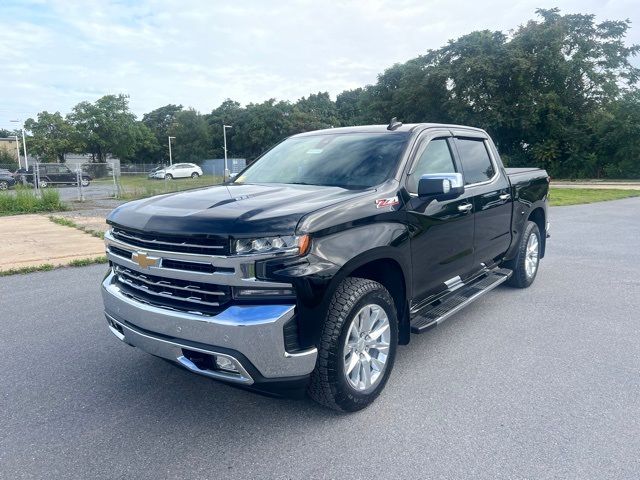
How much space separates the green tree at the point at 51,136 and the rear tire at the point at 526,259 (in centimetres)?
6260

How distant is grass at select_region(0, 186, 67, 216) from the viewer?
14414 millimetres

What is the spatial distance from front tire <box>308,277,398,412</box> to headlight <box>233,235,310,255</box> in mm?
439

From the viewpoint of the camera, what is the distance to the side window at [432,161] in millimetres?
3803

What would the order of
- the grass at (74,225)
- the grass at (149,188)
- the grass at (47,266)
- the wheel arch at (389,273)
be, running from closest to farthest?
the wheel arch at (389,273) → the grass at (47,266) → the grass at (74,225) → the grass at (149,188)

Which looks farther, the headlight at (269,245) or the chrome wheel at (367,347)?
the chrome wheel at (367,347)

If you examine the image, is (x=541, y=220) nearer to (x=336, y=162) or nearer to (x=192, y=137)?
(x=336, y=162)

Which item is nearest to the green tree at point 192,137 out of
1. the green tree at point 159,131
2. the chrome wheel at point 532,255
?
the green tree at point 159,131

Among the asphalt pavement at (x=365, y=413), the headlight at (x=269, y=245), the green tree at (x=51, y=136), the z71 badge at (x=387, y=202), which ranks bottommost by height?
Answer: the asphalt pavement at (x=365, y=413)

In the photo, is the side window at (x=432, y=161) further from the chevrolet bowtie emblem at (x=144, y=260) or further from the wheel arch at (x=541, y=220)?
the wheel arch at (x=541, y=220)

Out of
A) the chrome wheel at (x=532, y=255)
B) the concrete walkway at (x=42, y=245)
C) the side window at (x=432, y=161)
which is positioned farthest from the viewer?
the concrete walkway at (x=42, y=245)

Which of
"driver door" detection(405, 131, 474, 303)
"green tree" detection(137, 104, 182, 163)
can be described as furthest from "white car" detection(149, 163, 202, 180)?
"driver door" detection(405, 131, 474, 303)

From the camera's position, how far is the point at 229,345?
2.66 m

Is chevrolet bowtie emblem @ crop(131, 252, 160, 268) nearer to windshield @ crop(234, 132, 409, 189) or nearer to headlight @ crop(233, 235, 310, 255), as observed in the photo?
headlight @ crop(233, 235, 310, 255)

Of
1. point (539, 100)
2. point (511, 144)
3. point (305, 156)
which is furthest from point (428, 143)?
point (511, 144)
